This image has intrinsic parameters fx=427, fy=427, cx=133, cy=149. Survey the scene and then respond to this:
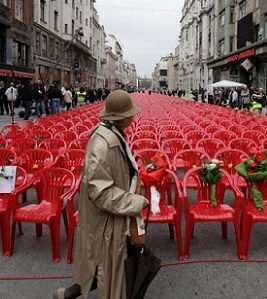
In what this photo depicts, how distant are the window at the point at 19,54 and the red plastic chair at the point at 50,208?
1188 inches

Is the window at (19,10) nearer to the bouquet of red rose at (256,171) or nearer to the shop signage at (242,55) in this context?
the shop signage at (242,55)

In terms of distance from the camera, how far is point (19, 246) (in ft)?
16.6

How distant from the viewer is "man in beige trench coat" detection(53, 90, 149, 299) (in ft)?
9.45

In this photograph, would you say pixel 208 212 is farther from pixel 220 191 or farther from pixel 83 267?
pixel 83 267

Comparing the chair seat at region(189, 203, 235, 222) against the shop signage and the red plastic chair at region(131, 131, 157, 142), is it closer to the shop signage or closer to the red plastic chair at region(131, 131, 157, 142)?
the red plastic chair at region(131, 131, 157, 142)

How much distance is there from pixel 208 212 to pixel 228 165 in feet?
7.23

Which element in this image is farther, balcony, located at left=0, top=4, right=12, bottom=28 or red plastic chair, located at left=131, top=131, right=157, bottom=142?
balcony, located at left=0, top=4, right=12, bottom=28

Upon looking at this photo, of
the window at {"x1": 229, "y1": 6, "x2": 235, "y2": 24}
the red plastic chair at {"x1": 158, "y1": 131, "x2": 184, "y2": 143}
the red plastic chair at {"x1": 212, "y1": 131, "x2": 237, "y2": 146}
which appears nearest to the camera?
the red plastic chair at {"x1": 212, "y1": 131, "x2": 237, "y2": 146}

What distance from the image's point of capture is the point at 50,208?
495 cm

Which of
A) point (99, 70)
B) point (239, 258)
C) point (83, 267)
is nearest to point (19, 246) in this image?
point (83, 267)

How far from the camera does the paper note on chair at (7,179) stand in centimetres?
501

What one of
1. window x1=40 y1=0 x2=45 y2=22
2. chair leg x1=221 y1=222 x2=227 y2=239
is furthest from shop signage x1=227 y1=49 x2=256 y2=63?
chair leg x1=221 y1=222 x2=227 y2=239

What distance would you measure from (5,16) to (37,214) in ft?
94.6

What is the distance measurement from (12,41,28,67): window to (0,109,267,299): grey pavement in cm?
3068
